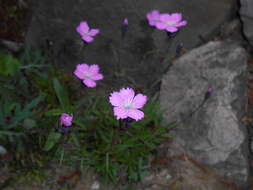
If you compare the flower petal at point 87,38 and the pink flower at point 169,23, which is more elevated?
→ the pink flower at point 169,23

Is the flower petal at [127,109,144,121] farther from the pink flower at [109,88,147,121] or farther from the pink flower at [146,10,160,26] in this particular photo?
the pink flower at [146,10,160,26]

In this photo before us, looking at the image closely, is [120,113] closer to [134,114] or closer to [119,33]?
[134,114]

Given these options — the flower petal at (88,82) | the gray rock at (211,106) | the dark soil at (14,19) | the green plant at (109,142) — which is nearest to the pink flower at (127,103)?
the flower petal at (88,82)

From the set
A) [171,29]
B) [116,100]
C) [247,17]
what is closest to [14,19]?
[171,29]

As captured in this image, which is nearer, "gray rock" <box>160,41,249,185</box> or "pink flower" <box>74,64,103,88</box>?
"pink flower" <box>74,64,103,88</box>

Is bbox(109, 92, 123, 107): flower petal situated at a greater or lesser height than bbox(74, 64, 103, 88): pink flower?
lesser

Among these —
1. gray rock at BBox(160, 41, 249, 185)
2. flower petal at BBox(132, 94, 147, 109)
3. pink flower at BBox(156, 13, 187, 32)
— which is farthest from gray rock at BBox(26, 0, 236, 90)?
flower petal at BBox(132, 94, 147, 109)

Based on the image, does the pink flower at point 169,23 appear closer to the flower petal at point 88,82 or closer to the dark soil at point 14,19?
the flower petal at point 88,82

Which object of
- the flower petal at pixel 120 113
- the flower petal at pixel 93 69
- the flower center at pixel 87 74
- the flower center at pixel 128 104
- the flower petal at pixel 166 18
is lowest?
the flower petal at pixel 120 113
